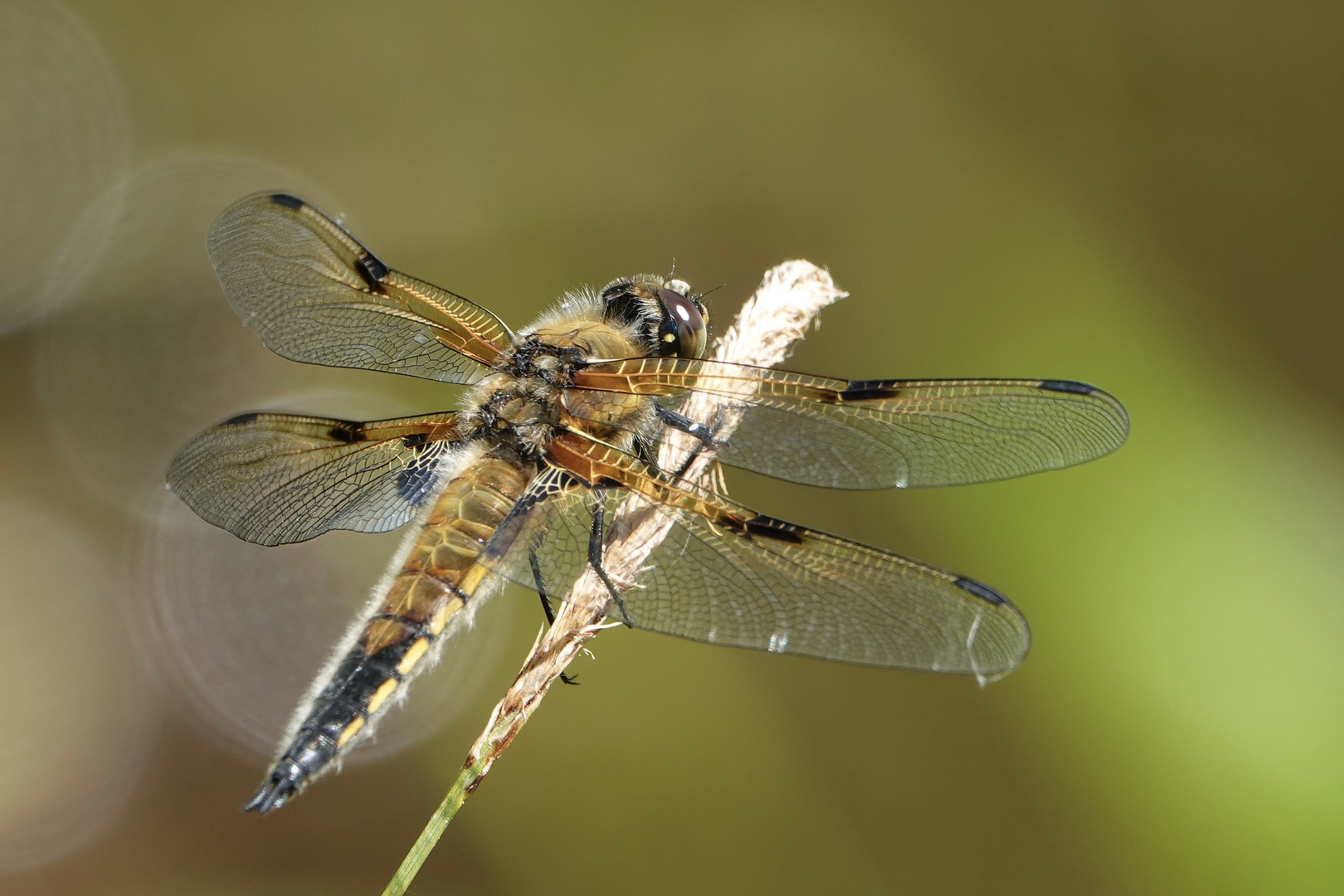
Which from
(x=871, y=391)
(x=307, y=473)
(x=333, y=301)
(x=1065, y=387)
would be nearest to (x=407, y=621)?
(x=307, y=473)

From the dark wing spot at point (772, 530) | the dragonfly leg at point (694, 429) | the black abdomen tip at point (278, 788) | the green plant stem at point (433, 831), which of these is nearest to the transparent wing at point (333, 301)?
the dragonfly leg at point (694, 429)

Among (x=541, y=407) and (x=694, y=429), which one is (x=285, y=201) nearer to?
(x=541, y=407)

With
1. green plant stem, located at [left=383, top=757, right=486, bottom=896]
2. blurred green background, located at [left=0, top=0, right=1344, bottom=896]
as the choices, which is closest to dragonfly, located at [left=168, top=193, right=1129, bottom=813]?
green plant stem, located at [left=383, top=757, right=486, bottom=896]

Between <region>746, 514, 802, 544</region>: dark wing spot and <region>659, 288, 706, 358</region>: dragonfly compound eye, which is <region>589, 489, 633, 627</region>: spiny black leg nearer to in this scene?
<region>746, 514, 802, 544</region>: dark wing spot

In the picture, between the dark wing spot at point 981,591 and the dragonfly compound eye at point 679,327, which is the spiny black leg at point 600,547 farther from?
the dark wing spot at point 981,591

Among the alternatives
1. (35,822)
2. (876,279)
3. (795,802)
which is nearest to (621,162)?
(876,279)

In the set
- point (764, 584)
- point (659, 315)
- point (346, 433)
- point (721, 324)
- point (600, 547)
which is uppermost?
point (721, 324)
